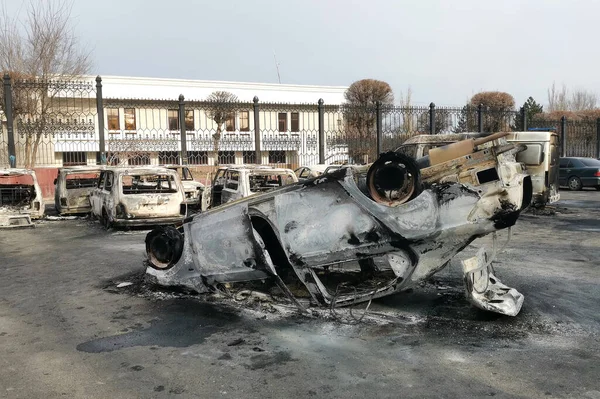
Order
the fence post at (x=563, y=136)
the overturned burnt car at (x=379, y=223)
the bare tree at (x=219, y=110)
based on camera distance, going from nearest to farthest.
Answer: the overturned burnt car at (x=379, y=223) → the bare tree at (x=219, y=110) → the fence post at (x=563, y=136)

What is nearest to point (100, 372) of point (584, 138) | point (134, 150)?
point (134, 150)

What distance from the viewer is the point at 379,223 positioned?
4.94 metres

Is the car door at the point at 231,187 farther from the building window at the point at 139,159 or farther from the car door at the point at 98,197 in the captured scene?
the building window at the point at 139,159

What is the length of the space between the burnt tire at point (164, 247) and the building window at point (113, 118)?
92.0 feet

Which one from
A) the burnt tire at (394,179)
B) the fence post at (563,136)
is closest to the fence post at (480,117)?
the fence post at (563,136)

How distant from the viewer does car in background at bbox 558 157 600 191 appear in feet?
67.1

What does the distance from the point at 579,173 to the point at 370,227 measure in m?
19.1

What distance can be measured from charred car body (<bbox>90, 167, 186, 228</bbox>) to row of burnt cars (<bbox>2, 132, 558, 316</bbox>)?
6.29 meters

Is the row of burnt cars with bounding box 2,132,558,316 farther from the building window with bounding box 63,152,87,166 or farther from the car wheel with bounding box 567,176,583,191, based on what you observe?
the building window with bounding box 63,152,87,166

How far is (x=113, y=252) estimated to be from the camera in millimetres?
9391

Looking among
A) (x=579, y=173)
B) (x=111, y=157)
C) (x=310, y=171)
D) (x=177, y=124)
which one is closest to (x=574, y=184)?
(x=579, y=173)

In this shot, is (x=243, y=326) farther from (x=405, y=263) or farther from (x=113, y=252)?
(x=113, y=252)

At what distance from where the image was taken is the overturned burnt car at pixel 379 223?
15.7 ft

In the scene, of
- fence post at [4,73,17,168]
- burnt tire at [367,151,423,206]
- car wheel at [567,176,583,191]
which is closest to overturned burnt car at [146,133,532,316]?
burnt tire at [367,151,423,206]
